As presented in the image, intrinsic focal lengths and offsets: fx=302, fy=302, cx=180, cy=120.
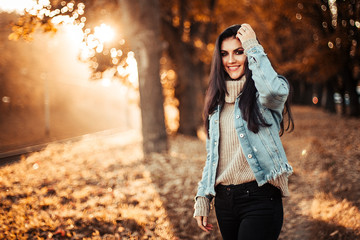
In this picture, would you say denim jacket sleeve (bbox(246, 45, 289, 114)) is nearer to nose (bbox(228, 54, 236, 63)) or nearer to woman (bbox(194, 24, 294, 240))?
woman (bbox(194, 24, 294, 240))

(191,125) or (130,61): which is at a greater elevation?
(130,61)

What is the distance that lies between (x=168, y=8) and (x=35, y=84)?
26.5m

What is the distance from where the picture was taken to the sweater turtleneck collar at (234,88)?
2.38m

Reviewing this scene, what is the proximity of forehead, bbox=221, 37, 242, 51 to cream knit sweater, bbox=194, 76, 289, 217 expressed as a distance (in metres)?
0.27

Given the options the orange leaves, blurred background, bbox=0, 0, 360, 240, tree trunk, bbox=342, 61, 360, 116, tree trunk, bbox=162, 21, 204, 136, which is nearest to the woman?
blurred background, bbox=0, 0, 360, 240

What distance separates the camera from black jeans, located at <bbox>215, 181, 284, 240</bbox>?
2070mm

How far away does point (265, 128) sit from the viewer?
2.20 m

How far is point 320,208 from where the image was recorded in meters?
5.27

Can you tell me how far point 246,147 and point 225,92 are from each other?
1.65 feet

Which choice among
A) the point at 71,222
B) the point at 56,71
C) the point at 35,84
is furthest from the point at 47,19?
the point at 56,71

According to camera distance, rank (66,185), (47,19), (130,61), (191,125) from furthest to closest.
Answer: (191,125) → (130,61) → (47,19) → (66,185)

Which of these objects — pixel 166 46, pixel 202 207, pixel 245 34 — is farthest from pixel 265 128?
pixel 166 46

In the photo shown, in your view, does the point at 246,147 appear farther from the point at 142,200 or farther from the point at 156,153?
the point at 156,153

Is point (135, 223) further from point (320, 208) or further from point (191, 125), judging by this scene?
point (191, 125)
